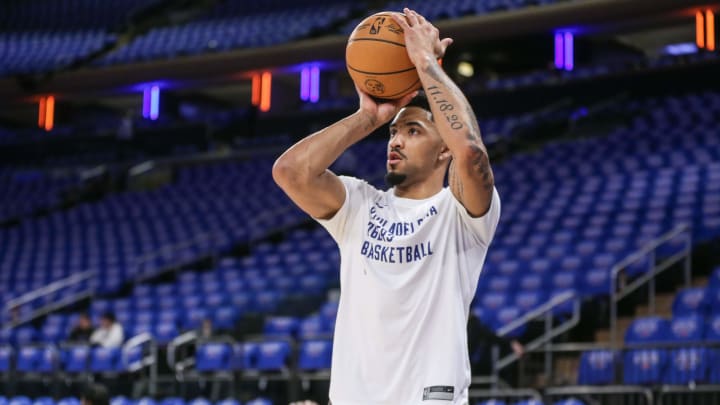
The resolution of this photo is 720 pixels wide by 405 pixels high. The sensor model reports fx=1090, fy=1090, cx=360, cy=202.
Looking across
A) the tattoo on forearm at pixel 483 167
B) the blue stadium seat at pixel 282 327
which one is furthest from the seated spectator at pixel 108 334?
the tattoo on forearm at pixel 483 167

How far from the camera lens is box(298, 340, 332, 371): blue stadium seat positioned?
34.5ft

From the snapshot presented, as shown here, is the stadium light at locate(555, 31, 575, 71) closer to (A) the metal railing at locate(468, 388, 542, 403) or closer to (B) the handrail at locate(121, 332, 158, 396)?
(B) the handrail at locate(121, 332, 158, 396)

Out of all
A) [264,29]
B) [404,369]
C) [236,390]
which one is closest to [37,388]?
[236,390]

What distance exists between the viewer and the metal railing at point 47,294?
1570cm

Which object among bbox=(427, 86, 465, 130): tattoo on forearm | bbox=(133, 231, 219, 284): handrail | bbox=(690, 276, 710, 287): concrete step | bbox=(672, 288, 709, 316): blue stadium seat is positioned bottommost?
bbox=(427, 86, 465, 130): tattoo on forearm

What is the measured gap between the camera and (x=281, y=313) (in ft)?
43.9

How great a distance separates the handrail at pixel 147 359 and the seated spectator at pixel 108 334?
0.40 ft

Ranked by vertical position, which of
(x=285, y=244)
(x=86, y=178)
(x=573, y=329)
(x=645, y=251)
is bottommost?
(x=573, y=329)

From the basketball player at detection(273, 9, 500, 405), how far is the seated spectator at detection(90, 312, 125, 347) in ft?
29.9

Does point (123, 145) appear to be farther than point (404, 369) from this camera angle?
Yes

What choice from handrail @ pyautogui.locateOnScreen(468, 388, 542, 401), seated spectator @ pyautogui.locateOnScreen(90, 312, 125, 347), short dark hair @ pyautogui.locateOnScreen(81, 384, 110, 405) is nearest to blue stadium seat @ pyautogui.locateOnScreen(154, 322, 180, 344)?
seated spectator @ pyautogui.locateOnScreen(90, 312, 125, 347)

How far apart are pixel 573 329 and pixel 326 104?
12.2m

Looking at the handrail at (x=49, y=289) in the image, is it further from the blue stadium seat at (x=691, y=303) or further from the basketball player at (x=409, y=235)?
the basketball player at (x=409, y=235)

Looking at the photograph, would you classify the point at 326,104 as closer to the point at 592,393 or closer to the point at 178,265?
the point at 178,265
